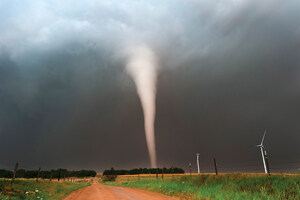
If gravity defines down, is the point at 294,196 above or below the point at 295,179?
below

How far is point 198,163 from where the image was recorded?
66.8 meters

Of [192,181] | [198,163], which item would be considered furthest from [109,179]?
[192,181]

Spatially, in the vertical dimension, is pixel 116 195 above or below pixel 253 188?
below

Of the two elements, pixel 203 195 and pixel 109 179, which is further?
pixel 109 179

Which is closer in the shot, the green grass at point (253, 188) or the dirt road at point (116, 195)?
the green grass at point (253, 188)

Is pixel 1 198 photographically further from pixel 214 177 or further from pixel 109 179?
pixel 109 179

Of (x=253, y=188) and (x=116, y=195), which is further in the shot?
(x=116, y=195)

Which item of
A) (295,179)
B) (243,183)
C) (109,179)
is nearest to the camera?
(295,179)

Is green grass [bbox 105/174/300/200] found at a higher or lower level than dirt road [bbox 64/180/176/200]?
higher

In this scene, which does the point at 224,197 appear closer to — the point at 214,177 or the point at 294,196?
the point at 294,196

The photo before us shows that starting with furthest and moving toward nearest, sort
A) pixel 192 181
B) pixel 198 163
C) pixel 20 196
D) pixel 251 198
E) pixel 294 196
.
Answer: pixel 198 163 < pixel 192 181 < pixel 20 196 < pixel 251 198 < pixel 294 196

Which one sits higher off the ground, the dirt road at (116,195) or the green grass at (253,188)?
the green grass at (253,188)

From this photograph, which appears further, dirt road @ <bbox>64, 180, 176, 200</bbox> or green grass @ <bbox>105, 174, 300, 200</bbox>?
dirt road @ <bbox>64, 180, 176, 200</bbox>

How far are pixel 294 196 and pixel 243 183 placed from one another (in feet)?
19.1
